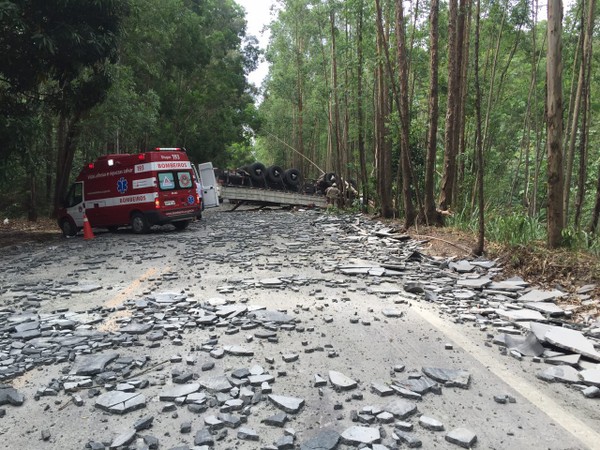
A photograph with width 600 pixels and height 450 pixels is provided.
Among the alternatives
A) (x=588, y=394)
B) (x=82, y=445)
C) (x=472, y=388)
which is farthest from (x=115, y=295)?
(x=588, y=394)

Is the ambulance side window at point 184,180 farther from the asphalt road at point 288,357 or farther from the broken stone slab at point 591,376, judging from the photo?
the broken stone slab at point 591,376

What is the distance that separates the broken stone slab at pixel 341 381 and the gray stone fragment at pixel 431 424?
2.08ft

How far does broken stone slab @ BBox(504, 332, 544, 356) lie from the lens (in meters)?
4.56

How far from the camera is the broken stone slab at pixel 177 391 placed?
141 inches

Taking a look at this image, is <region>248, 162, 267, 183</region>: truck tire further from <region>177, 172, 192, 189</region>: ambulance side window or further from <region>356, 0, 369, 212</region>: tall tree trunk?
<region>177, 172, 192, 189</region>: ambulance side window

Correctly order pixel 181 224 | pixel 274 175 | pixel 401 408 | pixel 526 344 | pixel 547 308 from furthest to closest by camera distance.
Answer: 1. pixel 274 175
2. pixel 181 224
3. pixel 547 308
4. pixel 526 344
5. pixel 401 408

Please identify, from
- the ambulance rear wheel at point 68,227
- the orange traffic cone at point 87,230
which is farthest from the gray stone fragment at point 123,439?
the ambulance rear wheel at point 68,227

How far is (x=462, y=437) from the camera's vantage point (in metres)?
3.02

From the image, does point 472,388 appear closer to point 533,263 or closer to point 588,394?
point 588,394

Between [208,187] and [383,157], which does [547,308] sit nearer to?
[383,157]

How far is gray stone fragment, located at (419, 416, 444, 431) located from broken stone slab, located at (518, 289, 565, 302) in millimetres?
3758

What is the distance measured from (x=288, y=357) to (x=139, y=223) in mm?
12059

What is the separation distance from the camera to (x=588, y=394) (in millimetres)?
3666

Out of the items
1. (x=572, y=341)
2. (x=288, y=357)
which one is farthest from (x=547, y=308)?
(x=288, y=357)
